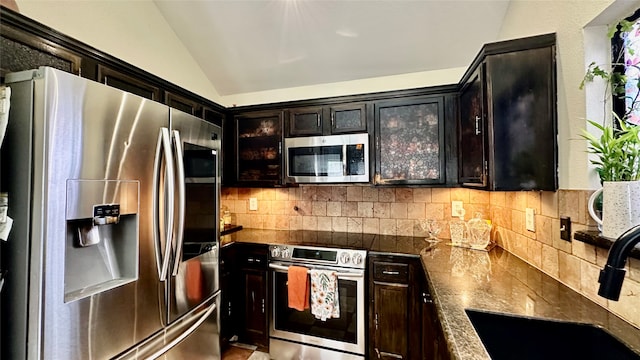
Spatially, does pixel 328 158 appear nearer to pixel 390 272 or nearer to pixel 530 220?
pixel 390 272

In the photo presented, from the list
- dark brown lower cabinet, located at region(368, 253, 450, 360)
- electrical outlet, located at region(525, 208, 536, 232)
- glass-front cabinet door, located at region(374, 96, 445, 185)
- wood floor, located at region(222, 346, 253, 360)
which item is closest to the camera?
electrical outlet, located at region(525, 208, 536, 232)

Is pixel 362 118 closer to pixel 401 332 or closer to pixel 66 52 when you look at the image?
pixel 401 332

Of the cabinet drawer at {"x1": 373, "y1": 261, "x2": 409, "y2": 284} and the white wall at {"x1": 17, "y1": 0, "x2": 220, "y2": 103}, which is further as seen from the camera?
the cabinet drawer at {"x1": 373, "y1": 261, "x2": 409, "y2": 284}

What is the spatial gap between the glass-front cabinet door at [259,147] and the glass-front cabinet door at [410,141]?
96 centimetres

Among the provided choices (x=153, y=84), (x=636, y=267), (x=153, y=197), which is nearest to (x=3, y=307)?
(x=153, y=197)

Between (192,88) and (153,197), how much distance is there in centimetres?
177

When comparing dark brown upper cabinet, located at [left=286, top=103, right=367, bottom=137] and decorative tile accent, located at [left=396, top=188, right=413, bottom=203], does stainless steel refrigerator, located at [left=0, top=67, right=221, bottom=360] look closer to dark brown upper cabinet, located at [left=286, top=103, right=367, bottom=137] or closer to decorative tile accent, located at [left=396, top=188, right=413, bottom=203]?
dark brown upper cabinet, located at [left=286, top=103, right=367, bottom=137]

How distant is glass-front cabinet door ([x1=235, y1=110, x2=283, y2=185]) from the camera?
2615mm

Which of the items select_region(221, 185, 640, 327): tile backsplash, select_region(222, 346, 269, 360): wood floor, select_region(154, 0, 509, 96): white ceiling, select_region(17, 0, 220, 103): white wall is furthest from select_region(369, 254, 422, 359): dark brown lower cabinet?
select_region(17, 0, 220, 103): white wall

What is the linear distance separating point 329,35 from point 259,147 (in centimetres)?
121

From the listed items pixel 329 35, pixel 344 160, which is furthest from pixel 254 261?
pixel 329 35

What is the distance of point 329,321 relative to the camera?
2.14 meters

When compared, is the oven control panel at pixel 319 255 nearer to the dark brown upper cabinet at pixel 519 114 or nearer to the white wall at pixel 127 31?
the dark brown upper cabinet at pixel 519 114

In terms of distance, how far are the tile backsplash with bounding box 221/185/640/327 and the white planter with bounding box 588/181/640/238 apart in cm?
12
